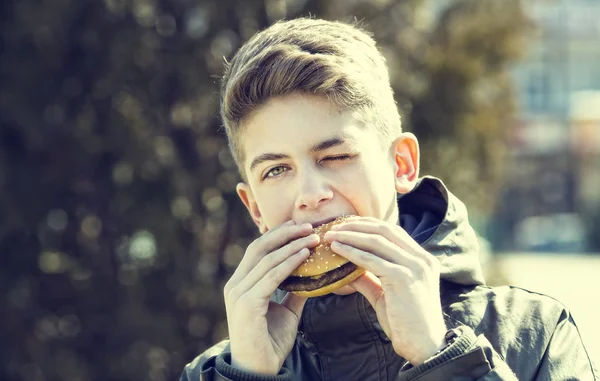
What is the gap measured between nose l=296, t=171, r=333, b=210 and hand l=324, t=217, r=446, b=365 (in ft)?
0.28

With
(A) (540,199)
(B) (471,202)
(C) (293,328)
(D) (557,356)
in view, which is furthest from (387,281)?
(A) (540,199)

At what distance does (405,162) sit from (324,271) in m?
0.43

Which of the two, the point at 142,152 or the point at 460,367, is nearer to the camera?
the point at 460,367

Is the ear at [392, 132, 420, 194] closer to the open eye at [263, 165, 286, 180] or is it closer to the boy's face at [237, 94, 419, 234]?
the boy's face at [237, 94, 419, 234]

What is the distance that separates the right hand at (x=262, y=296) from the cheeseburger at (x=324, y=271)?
39 mm

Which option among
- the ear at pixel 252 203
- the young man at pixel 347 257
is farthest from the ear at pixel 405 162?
the ear at pixel 252 203

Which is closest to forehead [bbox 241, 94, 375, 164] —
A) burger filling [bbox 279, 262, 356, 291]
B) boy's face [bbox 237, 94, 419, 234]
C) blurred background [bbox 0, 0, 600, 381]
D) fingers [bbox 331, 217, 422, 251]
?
boy's face [bbox 237, 94, 419, 234]

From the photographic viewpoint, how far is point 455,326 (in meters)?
2.02

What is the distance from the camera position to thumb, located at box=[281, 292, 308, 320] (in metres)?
2.13

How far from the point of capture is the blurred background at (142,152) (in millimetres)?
5766

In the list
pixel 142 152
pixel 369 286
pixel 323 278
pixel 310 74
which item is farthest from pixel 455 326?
pixel 142 152

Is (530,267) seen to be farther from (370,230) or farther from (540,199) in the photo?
(370,230)

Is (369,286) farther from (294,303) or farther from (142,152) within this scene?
(142,152)

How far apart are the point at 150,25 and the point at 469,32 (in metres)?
2.52
